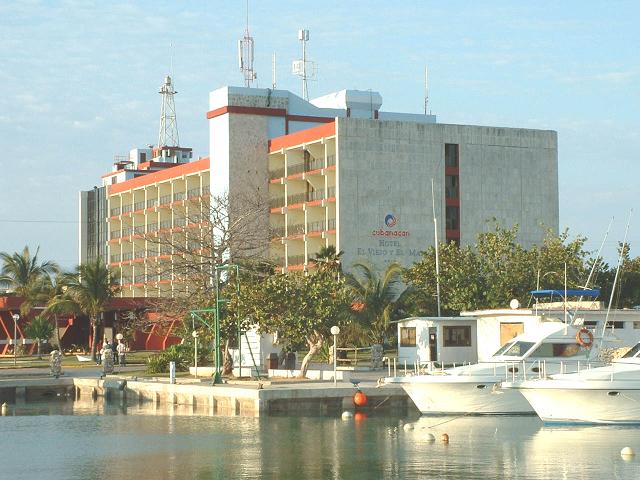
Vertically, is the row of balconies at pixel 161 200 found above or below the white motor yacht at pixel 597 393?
above

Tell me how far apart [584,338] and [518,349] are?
237 cm

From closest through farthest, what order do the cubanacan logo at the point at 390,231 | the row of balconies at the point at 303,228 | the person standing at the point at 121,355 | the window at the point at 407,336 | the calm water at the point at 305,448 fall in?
the calm water at the point at 305,448
the window at the point at 407,336
the person standing at the point at 121,355
the cubanacan logo at the point at 390,231
the row of balconies at the point at 303,228

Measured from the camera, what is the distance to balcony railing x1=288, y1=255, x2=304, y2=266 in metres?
94.5

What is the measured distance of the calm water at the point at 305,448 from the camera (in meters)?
33.0

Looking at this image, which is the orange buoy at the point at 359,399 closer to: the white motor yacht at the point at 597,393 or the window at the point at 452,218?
the white motor yacht at the point at 597,393

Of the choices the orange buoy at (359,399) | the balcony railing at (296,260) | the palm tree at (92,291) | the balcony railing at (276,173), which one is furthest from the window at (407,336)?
the balcony railing at (276,173)

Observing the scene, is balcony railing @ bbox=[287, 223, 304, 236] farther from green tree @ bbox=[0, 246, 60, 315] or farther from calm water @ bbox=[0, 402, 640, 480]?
calm water @ bbox=[0, 402, 640, 480]

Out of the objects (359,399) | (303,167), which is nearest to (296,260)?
(303,167)

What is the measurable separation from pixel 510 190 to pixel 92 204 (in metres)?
55.5

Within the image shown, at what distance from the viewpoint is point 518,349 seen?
4441cm

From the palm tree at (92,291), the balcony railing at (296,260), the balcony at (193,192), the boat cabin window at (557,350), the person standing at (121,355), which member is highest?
the balcony at (193,192)

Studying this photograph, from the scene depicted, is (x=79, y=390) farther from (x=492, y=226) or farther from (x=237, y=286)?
(x=492, y=226)

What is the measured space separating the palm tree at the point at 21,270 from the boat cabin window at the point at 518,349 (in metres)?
63.2

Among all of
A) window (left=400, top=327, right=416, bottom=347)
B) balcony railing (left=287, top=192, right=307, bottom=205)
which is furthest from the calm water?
balcony railing (left=287, top=192, right=307, bottom=205)
